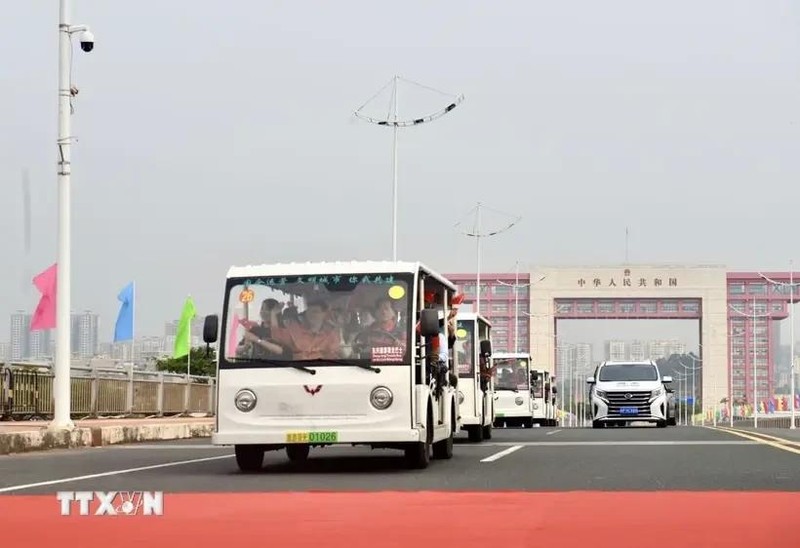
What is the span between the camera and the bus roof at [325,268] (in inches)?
604

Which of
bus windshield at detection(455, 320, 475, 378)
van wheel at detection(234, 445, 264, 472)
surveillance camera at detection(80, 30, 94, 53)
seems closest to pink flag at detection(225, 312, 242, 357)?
van wheel at detection(234, 445, 264, 472)

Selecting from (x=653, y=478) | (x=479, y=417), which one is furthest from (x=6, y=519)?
(x=479, y=417)

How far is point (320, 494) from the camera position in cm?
1072

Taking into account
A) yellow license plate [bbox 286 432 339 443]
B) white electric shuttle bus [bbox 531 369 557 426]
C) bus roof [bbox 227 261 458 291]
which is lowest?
white electric shuttle bus [bbox 531 369 557 426]

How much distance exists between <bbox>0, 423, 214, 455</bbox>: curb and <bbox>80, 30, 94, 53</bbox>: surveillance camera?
6082mm

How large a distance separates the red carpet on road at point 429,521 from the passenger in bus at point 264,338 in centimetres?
442

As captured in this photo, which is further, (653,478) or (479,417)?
(479,417)

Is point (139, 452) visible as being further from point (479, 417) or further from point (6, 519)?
point (6, 519)

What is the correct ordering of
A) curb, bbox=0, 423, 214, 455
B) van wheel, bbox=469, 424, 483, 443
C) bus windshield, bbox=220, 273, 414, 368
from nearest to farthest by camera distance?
1. bus windshield, bbox=220, 273, 414, 368
2. curb, bbox=0, 423, 214, 455
3. van wheel, bbox=469, 424, 483, 443

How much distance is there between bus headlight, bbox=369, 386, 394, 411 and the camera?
14.6 metres

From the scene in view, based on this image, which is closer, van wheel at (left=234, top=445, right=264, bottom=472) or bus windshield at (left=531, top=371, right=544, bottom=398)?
van wheel at (left=234, top=445, right=264, bottom=472)

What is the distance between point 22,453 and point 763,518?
13475mm

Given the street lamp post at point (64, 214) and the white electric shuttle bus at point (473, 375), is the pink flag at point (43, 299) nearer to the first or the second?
the street lamp post at point (64, 214)

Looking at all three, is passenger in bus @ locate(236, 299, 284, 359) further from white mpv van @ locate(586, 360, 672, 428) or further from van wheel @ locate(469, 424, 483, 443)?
white mpv van @ locate(586, 360, 672, 428)
